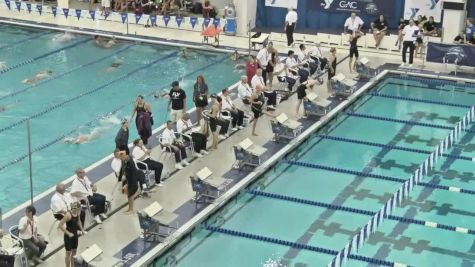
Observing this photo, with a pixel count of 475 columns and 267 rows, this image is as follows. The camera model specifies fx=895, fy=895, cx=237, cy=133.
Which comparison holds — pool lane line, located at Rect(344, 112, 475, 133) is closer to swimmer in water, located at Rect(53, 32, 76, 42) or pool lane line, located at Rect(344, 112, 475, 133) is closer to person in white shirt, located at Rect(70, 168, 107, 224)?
person in white shirt, located at Rect(70, 168, 107, 224)

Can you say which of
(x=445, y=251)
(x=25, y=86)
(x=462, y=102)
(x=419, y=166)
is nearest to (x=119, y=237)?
(x=445, y=251)

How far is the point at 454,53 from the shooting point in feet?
74.0

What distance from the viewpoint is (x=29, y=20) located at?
91.2 feet

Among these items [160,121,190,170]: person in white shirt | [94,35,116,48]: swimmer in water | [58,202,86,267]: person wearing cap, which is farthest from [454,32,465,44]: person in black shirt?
[58,202,86,267]: person wearing cap

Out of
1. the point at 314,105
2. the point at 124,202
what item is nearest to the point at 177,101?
the point at 314,105

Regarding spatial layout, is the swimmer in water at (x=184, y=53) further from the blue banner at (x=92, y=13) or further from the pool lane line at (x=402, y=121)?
→ the pool lane line at (x=402, y=121)

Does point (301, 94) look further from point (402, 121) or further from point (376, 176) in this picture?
point (376, 176)

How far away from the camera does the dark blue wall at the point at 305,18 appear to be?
26.8 metres

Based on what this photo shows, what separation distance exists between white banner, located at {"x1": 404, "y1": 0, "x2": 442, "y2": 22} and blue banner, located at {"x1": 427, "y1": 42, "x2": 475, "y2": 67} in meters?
2.81

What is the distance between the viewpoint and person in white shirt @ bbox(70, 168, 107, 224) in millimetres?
13180

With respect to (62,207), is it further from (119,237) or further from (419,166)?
(419,166)

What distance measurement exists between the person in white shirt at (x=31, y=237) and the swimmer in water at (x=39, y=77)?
9.92 metres

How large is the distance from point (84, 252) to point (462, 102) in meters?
11.8

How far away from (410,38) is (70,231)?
523 inches
